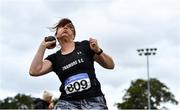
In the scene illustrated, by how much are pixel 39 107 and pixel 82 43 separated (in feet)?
24.9

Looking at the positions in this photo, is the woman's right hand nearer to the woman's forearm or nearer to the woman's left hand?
the woman's forearm

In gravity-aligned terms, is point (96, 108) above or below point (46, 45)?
below

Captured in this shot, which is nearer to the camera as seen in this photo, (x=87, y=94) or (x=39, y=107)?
(x=87, y=94)

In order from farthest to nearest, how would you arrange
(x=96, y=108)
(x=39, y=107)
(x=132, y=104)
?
(x=132, y=104)
(x=39, y=107)
(x=96, y=108)

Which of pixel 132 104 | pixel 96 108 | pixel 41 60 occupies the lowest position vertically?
pixel 96 108

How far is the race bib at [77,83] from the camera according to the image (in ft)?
24.2

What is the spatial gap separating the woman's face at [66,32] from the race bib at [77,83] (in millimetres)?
455

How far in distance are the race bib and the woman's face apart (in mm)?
455

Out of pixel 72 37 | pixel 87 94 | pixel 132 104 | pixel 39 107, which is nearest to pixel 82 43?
pixel 72 37

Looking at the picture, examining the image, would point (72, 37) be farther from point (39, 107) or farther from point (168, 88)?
point (168, 88)

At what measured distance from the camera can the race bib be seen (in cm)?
739

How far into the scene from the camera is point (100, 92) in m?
7.52

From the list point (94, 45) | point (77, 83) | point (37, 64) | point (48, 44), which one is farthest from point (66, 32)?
point (77, 83)

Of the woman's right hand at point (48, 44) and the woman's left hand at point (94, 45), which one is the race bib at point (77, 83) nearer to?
the woman's left hand at point (94, 45)
